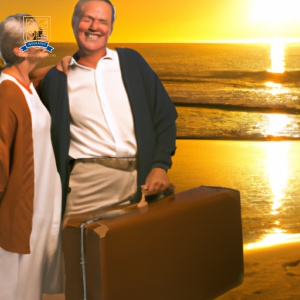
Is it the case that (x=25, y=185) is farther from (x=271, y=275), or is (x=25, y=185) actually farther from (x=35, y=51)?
(x=271, y=275)

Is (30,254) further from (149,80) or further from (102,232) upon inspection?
(149,80)

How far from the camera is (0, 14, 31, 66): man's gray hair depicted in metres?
1.29

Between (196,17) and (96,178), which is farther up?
(196,17)

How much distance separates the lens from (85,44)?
4.52 feet

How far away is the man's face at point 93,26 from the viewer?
136 centimetres

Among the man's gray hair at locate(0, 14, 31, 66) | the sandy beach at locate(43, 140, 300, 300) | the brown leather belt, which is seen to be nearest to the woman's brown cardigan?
the man's gray hair at locate(0, 14, 31, 66)

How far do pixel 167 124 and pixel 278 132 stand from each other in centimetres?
57

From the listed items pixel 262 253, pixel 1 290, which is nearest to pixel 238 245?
pixel 262 253

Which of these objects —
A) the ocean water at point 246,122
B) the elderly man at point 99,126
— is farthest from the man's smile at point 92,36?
the ocean water at point 246,122

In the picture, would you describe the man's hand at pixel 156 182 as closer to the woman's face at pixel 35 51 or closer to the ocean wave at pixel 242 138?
the ocean wave at pixel 242 138

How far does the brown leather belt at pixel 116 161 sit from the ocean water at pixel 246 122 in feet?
1.06

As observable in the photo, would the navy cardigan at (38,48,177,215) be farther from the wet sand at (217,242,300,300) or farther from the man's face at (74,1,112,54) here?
the wet sand at (217,242,300,300)

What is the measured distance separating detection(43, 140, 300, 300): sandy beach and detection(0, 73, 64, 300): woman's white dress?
1.72 ft

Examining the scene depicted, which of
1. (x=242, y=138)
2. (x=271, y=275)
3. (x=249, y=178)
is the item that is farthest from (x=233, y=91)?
(x=271, y=275)
